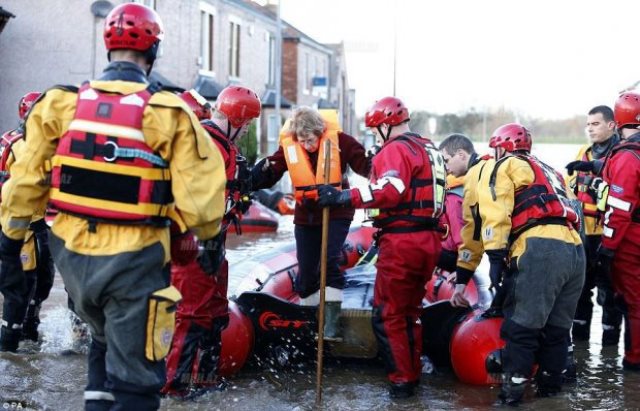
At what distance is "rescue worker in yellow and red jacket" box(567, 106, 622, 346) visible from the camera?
745 cm

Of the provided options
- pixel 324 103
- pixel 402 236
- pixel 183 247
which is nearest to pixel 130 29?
pixel 183 247

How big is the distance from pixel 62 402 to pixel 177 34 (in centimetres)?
2047

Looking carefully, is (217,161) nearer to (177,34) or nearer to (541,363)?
(541,363)

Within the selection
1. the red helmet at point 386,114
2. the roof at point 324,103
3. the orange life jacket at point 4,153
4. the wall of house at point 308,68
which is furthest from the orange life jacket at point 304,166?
the roof at point 324,103

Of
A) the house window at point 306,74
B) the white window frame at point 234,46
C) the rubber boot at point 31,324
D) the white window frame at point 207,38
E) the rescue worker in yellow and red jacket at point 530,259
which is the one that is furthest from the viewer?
the house window at point 306,74

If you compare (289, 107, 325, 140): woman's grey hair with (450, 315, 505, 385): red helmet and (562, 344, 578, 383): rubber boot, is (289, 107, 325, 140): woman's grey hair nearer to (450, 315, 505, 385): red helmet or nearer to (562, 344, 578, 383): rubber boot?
(450, 315, 505, 385): red helmet

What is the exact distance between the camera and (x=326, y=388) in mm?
6039

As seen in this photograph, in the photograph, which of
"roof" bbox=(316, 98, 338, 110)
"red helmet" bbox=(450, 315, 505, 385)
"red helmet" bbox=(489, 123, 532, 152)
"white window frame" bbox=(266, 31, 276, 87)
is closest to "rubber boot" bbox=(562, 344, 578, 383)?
"red helmet" bbox=(450, 315, 505, 385)

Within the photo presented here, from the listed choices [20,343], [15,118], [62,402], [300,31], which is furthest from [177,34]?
[62,402]

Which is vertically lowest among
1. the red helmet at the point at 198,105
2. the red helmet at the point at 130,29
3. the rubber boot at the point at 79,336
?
the rubber boot at the point at 79,336

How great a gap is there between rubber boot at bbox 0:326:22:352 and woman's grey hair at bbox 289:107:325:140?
8.55 ft

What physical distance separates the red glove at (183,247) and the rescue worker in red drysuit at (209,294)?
1327 millimetres

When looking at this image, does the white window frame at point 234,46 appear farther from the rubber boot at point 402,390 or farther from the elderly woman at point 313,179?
the rubber boot at point 402,390

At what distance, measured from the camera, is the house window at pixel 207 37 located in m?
26.9
